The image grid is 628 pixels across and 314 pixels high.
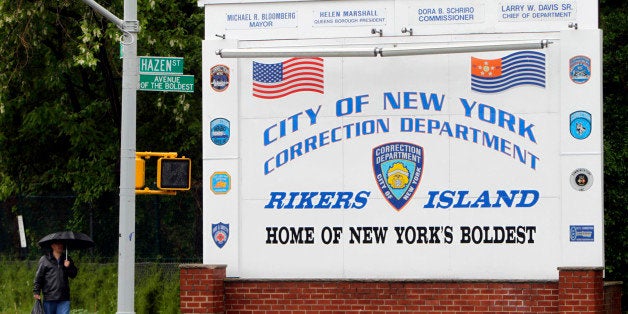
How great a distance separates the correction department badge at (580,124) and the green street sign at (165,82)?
5340 mm

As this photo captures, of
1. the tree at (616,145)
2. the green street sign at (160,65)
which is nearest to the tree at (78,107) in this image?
the green street sign at (160,65)

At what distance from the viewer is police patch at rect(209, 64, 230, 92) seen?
58.8 ft

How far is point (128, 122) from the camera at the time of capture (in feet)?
55.1

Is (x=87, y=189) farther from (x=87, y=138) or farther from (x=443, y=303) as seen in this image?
(x=443, y=303)

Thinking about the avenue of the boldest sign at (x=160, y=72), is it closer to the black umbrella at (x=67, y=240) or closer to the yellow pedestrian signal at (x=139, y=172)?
the yellow pedestrian signal at (x=139, y=172)

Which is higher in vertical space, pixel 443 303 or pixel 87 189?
pixel 87 189

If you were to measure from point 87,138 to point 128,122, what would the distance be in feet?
33.8

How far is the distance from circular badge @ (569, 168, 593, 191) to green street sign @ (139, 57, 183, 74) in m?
5.71

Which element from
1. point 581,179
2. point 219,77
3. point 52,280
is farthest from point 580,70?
point 52,280

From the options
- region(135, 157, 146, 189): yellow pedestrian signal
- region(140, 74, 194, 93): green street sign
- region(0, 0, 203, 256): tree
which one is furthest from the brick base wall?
region(0, 0, 203, 256): tree

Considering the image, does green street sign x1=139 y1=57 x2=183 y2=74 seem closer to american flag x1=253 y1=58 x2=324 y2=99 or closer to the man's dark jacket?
american flag x1=253 y1=58 x2=324 y2=99

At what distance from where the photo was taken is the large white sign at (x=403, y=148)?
16844 mm

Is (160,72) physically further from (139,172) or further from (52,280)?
(52,280)

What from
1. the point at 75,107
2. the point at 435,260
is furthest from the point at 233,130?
the point at 75,107
